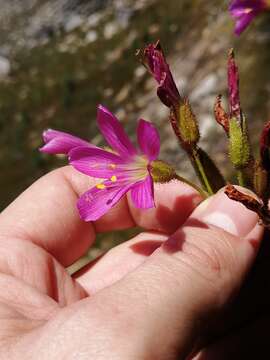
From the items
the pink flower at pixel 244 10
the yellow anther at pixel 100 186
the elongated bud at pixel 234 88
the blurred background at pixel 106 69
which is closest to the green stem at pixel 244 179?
the elongated bud at pixel 234 88

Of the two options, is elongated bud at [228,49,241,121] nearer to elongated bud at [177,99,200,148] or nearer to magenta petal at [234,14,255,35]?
elongated bud at [177,99,200,148]

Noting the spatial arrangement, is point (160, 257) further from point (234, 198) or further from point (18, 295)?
point (18, 295)

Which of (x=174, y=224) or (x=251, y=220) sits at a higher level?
(x=251, y=220)

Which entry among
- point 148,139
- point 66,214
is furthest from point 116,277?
point 148,139

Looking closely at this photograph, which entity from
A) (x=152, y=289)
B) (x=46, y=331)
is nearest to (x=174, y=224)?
(x=152, y=289)

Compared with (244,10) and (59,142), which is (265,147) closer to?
(59,142)

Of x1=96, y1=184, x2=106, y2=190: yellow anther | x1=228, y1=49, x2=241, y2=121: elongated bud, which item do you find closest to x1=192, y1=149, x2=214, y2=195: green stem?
x1=228, y1=49, x2=241, y2=121: elongated bud

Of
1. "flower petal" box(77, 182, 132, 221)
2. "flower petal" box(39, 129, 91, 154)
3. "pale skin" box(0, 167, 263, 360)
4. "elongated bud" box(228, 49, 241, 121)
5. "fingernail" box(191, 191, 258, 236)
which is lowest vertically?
"pale skin" box(0, 167, 263, 360)
